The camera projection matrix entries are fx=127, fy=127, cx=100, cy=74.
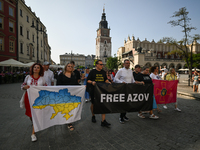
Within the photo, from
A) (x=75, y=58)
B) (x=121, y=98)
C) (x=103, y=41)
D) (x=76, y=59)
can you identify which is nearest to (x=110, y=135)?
(x=121, y=98)

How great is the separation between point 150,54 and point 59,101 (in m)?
47.9

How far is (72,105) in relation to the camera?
A: 3.68 m

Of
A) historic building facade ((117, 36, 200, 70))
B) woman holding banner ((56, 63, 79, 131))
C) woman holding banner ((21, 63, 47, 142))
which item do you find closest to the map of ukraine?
woman holding banner ((21, 63, 47, 142))

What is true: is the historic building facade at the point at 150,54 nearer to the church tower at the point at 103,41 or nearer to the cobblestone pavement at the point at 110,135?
the church tower at the point at 103,41

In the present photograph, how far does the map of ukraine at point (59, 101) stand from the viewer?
332 centimetres

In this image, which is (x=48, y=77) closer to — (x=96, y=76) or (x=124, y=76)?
(x=96, y=76)

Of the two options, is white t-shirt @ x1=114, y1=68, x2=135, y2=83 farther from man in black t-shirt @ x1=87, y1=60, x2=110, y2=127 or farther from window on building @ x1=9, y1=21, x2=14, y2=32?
window on building @ x1=9, y1=21, x2=14, y2=32

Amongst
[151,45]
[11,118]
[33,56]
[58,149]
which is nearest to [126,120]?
[58,149]

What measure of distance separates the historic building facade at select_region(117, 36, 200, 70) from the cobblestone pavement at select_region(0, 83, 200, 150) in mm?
41841

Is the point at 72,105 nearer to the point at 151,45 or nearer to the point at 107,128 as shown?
the point at 107,128

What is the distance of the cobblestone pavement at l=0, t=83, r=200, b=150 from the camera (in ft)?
9.55

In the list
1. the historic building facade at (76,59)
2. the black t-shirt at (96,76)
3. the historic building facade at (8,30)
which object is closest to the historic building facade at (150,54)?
the historic building facade at (8,30)

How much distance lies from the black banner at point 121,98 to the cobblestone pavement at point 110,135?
1.82ft

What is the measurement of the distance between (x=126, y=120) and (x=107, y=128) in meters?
0.94
